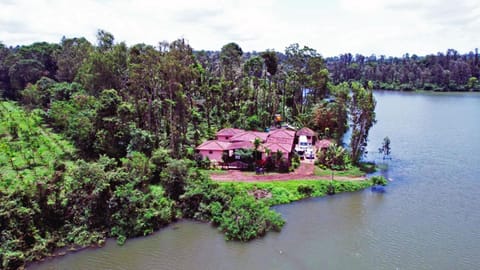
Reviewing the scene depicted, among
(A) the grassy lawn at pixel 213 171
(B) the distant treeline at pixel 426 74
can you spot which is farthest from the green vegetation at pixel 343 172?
(B) the distant treeline at pixel 426 74

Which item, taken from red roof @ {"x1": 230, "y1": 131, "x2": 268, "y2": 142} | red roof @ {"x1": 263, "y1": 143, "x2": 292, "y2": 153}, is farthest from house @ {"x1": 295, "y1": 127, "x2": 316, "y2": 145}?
red roof @ {"x1": 263, "y1": 143, "x2": 292, "y2": 153}

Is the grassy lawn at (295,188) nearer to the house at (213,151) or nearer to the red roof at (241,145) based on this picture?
the red roof at (241,145)

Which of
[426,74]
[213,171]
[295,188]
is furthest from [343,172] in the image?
[426,74]

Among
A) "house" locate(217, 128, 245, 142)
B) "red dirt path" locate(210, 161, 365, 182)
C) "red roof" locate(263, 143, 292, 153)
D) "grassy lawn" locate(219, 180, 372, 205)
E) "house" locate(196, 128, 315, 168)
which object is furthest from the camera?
"house" locate(217, 128, 245, 142)

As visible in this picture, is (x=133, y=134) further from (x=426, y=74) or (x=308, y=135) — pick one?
(x=426, y=74)

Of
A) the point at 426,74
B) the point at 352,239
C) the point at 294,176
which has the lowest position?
the point at 352,239

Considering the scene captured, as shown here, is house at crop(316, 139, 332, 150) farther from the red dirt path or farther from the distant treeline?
the distant treeline

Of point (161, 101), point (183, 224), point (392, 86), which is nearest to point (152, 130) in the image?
point (161, 101)
